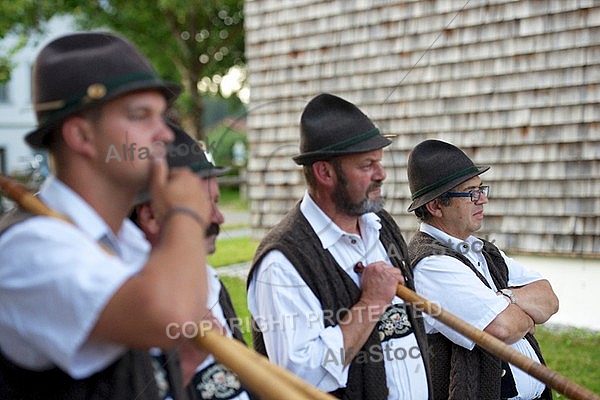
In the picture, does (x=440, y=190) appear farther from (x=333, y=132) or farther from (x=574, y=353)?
(x=574, y=353)

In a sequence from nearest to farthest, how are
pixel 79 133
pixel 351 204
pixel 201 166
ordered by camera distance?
pixel 79 133
pixel 201 166
pixel 351 204

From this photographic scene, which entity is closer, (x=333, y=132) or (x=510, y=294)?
(x=333, y=132)

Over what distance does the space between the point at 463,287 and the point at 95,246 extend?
1.79 meters

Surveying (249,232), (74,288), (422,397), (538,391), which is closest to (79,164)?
(74,288)

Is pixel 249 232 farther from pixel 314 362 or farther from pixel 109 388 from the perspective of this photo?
pixel 109 388

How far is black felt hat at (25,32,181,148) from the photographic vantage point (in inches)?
54.6

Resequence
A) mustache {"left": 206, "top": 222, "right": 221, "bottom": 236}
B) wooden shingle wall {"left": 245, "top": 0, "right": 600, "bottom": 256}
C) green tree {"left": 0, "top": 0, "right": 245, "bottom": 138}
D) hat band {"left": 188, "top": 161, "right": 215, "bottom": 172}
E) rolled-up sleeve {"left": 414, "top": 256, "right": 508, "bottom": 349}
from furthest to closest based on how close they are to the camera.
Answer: green tree {"left": 0, "top": 0, "right": 245, "bottom": 138} < wooden shingle wall {"left": 245, "top": 0, "right": 600, "bottom": 256} < rolled-up sleeve {"left": 414, "top": 256, "right": 508, "bottom": 349} < mustache {"left": 206, "top": 222, "right": 221, "bottom": 236} < hat band {"left": 188, "top": 161, "right": 215, "bottom": 172}

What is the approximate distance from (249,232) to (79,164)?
763 mm

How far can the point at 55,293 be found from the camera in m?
1.29

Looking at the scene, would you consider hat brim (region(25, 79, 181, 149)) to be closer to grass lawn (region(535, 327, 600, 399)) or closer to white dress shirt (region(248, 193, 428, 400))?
white dress shirt (region(248, 193, 428, 400))

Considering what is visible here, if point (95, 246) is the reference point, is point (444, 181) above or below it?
below

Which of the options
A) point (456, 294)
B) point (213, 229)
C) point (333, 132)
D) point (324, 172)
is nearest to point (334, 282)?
point (324, 172)

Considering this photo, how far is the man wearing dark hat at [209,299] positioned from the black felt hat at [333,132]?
517 millimetres

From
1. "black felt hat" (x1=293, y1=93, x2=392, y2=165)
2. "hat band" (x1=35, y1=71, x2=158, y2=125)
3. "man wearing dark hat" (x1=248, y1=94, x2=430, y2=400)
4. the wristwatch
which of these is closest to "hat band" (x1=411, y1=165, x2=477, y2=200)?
the wristwatch
